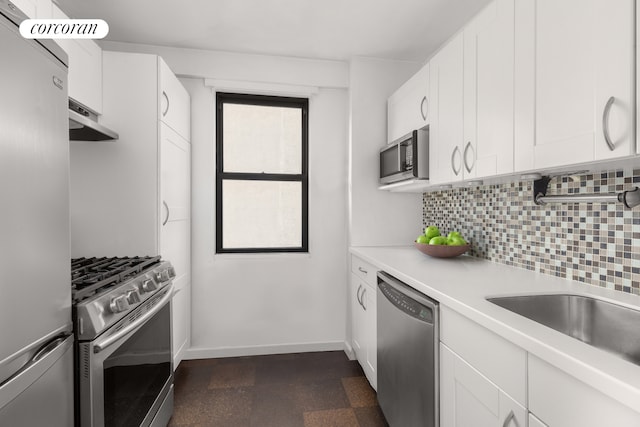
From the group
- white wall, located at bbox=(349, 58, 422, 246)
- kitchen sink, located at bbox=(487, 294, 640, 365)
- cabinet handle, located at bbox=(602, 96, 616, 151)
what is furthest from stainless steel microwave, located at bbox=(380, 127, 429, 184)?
cabinet handle, located at bbox=(602, 96, 616, 151)

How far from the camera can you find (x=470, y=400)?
108 centimetres

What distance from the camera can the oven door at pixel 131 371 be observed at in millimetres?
1135

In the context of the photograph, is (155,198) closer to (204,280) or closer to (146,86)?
(146,86)

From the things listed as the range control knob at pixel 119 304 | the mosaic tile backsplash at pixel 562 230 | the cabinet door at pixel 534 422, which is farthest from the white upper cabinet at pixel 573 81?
the range control knob at pixel 119 304

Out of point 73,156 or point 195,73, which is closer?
point 73,156

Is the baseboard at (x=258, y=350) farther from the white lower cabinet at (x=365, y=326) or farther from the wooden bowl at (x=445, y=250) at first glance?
the wooden bowl at (x=445, y=250)

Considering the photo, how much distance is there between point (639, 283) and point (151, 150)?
7.93 feet

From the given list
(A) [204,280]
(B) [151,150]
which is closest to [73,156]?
(B) [151,150]

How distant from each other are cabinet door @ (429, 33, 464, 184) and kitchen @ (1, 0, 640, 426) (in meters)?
0.01

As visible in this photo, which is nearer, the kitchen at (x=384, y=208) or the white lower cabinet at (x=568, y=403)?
the white lower cabinet at (x=568, y=403)

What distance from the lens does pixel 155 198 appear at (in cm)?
205

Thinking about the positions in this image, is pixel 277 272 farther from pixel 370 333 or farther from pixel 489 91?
pixel 489 91

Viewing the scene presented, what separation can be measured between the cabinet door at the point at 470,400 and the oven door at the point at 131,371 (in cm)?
123

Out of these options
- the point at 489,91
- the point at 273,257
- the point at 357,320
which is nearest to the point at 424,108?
the point at 489,91
